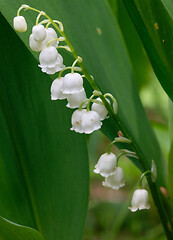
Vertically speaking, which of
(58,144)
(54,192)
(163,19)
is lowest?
(54,192)

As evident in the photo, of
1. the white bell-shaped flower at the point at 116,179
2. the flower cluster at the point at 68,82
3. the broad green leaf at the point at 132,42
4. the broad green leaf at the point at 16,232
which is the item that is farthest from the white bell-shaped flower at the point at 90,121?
the broad green leaf at the point at 132,42

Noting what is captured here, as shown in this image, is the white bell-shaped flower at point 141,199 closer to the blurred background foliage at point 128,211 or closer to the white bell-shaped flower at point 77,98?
the white bell-shaped flower at point 77,98

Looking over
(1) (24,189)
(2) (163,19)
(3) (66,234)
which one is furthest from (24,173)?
(2) (163,19)

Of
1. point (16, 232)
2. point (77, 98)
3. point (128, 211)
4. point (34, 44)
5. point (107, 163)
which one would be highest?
point (34, 44)

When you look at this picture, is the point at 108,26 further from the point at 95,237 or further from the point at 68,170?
the point at 95,237

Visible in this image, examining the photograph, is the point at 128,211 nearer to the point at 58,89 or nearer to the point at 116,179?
the point at 116,179

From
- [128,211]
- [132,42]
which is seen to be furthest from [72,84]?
[128,211]

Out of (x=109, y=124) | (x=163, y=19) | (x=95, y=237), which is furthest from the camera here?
(x=95, y=237)
